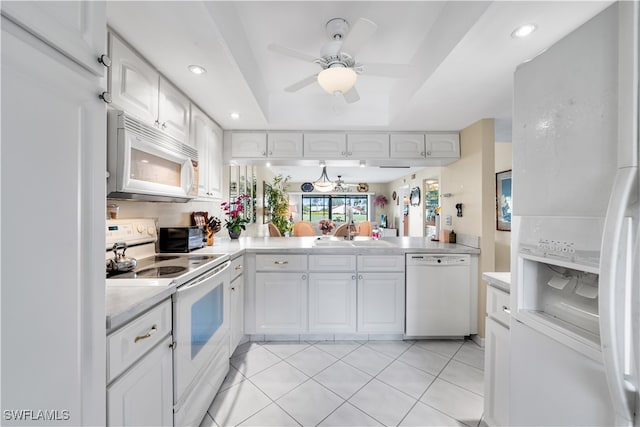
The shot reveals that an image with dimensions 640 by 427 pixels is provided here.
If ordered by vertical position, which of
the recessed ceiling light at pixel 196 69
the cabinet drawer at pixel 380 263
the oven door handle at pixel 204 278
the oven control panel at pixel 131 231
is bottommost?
the cabinet drawer at pixel 380 263

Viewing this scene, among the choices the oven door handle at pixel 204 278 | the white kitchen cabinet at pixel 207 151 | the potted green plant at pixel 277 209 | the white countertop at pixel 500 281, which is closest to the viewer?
the white countertop at pixel 500 281

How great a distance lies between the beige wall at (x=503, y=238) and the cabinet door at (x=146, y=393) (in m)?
3.51

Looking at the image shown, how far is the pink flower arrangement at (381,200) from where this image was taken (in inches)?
365

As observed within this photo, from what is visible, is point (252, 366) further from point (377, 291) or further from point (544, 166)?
point (544, 166)

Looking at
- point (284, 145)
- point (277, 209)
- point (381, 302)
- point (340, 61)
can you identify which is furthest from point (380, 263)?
point (277, 209)

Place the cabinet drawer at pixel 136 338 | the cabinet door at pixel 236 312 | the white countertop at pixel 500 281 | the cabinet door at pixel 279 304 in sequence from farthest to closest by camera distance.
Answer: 1. the cabinet door at pixel 279 304
2. the cabinet door at pixel 236 312
3. the white countertop at pixel 500 281
4. the cabinet drawer at pixel 136 338

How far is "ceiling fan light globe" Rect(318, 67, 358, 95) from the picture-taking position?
1.55m

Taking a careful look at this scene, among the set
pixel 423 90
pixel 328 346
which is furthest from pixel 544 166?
pixel 328 346

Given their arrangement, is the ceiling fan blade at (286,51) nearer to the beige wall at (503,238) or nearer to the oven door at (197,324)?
the oven door at (197,324)

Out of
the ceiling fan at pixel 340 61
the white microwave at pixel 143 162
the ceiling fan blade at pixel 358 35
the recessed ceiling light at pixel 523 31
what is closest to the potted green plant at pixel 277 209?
the white microwave at pixel 143 162

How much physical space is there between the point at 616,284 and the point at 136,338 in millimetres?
1451

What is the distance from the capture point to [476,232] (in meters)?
2.53

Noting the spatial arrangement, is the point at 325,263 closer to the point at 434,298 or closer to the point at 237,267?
the point at 237,267

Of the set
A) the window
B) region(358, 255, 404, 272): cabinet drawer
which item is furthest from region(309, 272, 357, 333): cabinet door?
the window
